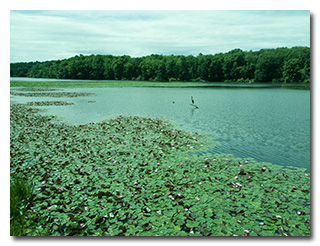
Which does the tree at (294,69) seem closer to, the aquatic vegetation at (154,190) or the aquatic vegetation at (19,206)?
the aquatic vegetation at (154,190)

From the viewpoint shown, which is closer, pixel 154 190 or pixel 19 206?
pixel 19 206

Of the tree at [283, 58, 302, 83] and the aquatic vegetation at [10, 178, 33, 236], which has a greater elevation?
the tree at [283, 58, 302, 83]

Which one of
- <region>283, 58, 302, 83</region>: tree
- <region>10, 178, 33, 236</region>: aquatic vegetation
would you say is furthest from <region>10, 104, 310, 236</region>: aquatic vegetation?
<region>283, 58, 302, 83</region>: tree

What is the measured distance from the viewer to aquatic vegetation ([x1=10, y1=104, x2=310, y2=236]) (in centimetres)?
414

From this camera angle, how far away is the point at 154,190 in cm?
546

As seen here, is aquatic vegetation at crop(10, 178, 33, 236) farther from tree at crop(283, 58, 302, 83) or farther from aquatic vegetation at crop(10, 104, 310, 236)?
tree at crop(283, 58, 302, 83)

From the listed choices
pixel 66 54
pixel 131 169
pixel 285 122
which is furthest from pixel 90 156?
pixel 285 122

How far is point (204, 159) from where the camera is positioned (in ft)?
25.5

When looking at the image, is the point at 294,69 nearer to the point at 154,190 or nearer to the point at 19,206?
the point at 154,190

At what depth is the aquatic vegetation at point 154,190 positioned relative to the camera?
163 inches

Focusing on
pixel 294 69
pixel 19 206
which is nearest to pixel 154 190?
pixel 19 206

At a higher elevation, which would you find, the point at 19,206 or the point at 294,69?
the point at 294,69
